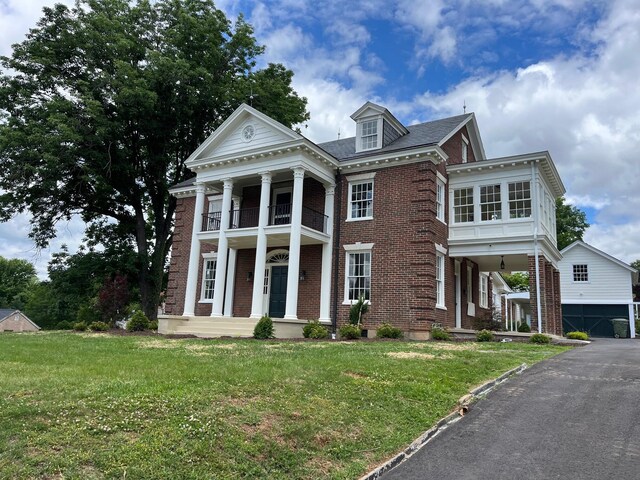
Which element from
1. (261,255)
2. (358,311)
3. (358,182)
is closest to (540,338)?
(358,311)

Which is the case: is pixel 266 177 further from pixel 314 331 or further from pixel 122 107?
pixel 122 107

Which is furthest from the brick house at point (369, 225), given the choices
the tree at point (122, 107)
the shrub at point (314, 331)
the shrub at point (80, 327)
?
the tree at point (122, 107)

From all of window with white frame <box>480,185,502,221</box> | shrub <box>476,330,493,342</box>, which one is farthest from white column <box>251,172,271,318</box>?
window with white frame <box>480,185,502,221</box>

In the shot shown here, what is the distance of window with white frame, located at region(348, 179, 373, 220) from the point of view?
18859mm

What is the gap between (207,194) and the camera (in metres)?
23.1

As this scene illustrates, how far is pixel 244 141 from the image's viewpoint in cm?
Answer: 2011

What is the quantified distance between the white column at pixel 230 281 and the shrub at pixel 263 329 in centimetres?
493

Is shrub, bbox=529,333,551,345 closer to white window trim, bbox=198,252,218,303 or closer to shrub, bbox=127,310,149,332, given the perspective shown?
white window trim, bbox=198,252,218,303

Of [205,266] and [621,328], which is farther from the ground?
[205,266]

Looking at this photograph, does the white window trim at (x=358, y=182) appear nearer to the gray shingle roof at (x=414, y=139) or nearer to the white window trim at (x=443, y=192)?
the gray shingle roof at (x=414, y=139)

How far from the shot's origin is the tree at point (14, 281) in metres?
77.8

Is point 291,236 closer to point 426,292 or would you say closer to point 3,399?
point 426,292

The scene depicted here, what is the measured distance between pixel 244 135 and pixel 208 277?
664 centimetres

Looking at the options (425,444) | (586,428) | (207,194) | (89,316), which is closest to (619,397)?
(586,428)
